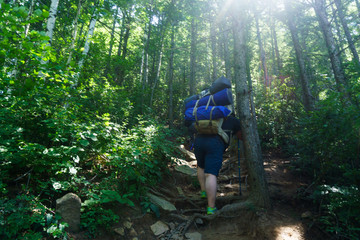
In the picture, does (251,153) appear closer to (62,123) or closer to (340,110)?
(340,110)

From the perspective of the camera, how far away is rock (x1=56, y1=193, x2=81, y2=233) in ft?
8.03

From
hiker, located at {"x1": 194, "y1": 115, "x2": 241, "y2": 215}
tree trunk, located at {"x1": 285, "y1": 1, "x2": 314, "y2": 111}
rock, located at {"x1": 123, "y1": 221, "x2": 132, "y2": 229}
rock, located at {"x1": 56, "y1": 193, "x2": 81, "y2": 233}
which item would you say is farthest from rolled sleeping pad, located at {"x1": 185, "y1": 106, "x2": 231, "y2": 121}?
tree trunk, located at {"x1": 285, "y1": 1, "x2": 314, "y2": 111}

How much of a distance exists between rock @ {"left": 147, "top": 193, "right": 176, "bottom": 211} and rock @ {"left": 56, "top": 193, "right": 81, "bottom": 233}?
53.4 inches

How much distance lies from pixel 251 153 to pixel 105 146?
2668 millimetres

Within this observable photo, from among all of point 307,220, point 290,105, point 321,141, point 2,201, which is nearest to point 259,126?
point 290,105

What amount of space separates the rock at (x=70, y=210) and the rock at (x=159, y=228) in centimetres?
113

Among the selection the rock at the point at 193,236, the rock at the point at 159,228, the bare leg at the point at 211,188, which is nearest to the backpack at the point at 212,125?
the bare leg at the point at 211,188

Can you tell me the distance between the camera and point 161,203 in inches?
142

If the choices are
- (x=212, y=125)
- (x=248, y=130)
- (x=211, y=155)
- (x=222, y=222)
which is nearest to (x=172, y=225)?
(x=222, y=222)

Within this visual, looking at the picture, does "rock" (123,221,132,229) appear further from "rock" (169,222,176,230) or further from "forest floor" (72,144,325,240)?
"rock" (169,222,176,230)

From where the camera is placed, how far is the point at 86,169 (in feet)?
12.2

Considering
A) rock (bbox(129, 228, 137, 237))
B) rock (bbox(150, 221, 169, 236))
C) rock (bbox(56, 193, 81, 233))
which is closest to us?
rock (bbox(56, 193, 81, 233))

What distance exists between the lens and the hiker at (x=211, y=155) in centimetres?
324

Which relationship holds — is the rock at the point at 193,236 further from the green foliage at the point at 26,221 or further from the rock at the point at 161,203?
the green foliage at the point at 26,221
